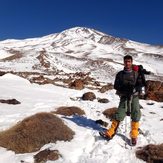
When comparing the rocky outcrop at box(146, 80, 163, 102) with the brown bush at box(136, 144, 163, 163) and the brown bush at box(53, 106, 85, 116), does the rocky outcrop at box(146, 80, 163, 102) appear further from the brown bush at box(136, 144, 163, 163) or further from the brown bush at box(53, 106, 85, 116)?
the brown bush at box(136, 144, 163, 163)

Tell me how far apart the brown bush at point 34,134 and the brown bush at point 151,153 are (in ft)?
7.54

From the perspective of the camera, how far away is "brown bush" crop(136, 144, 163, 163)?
10.4 metres

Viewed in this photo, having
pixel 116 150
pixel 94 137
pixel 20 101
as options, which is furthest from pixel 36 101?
pixel 116 150

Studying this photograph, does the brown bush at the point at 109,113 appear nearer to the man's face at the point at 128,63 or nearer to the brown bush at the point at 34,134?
the brown bush at the point at 34,134

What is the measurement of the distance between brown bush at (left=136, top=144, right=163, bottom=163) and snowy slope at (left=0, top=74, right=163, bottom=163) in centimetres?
21

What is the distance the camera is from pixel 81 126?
1348 centimetres

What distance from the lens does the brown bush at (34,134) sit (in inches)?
445

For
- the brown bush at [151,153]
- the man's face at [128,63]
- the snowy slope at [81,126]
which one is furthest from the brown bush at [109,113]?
the brown bush at [151,153]

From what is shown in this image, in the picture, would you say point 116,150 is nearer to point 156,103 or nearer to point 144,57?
point 156,103

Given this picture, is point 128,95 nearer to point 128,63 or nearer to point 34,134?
point 128,63

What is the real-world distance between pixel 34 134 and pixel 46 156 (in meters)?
1.44

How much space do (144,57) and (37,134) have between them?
12010 centimetres

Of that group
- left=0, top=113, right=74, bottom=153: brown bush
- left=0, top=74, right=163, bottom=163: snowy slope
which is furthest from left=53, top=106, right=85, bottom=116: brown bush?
left=0, top=113, right=74, bottom=153: brown bush

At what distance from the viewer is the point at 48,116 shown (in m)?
12.9
